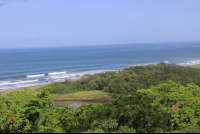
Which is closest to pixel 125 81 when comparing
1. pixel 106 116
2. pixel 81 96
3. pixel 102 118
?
pixel 81 96

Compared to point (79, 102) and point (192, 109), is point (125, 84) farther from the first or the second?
point (192, 109)

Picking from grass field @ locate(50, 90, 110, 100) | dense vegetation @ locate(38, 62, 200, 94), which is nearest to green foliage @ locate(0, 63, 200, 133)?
grass field @ locate(50, 90, 110, 100)

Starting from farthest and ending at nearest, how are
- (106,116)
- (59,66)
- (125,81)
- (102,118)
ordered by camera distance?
1. (59,66)
2. (125,81)
3. (106,116)
4. (102,118)

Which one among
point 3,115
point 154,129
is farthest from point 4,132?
point 154,129

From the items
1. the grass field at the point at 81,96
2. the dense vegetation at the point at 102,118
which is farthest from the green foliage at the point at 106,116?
the grass field at the point at 81,96

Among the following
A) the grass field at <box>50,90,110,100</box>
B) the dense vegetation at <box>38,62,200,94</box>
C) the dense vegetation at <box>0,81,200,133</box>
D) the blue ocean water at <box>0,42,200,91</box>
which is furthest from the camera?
the blue ocean water at <box>0,42,200,91</box>

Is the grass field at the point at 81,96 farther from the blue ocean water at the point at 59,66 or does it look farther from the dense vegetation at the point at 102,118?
the dense vegetation at the point at 102,118

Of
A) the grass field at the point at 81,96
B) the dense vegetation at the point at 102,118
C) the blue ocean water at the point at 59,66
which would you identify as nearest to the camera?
the dense vegetation at the point at 102,118

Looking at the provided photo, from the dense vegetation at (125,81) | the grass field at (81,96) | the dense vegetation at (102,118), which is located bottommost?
the grass field at (81,96)

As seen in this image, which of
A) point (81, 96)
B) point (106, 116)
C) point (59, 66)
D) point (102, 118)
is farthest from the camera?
point (59, 66)

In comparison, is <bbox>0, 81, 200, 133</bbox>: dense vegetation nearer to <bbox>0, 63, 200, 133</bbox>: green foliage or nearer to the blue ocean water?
<bbox>0, 63, 200, 133</bbox>: green foliage

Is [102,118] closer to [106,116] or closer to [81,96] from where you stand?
[106,116]

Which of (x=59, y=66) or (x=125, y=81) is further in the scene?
(x=59, y=66)
